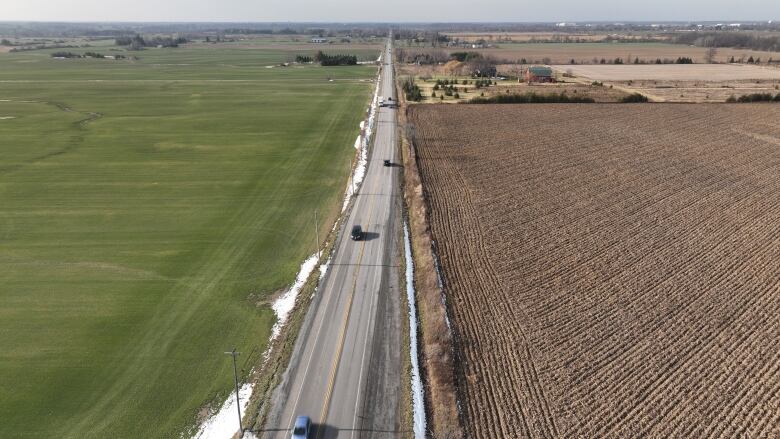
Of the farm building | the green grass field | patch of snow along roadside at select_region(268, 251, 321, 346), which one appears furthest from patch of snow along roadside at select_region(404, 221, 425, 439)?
the farm building

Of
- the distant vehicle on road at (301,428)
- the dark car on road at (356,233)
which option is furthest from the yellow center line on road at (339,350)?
the distant vehicle on road at (301,428)

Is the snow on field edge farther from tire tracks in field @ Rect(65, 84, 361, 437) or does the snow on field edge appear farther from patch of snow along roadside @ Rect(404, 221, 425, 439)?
patch of snow along roadside @ Rect(404, 221, 425, 439)

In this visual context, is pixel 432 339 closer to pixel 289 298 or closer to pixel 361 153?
pixel 289 298

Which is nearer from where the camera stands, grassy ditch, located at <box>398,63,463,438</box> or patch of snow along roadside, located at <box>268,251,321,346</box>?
grassy ditch, located at <box>398,63,463,438</box>

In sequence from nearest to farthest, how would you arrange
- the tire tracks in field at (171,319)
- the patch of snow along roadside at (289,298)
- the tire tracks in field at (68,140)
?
the tire tracks in field at (171,319) < the patch of snow along roadside at (289,298) < the tire tracks in field at (68,140)

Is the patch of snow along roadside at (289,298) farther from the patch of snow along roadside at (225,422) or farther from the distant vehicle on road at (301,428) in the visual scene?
the distant vehicle on road at (301,428)

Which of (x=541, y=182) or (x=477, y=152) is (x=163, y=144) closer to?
A: (x=477, y=152)

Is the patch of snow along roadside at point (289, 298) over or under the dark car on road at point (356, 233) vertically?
under
